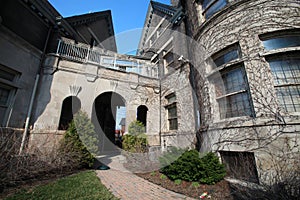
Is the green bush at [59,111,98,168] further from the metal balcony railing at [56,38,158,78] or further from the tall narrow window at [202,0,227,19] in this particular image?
the tall narrow window at [202,0,227,19]

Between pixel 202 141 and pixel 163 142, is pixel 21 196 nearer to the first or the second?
pixel 202 141

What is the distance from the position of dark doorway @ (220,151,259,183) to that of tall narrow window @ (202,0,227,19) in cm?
531

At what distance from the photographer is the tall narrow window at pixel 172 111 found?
875 centimetres

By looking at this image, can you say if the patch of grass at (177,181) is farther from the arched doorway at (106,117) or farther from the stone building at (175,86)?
the arched doorway at (106,117)

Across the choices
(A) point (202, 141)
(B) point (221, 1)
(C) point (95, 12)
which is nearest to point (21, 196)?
(A) point (202, 141)

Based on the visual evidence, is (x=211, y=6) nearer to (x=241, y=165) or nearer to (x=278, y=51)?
(x=278, y=51)

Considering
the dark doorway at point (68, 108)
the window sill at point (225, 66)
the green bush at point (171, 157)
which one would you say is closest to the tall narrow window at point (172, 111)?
the green bush at point (171, 157)

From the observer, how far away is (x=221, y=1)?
5426 millimetres

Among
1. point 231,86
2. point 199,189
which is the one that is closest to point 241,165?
point 199,189

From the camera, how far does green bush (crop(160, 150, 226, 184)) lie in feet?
12.9

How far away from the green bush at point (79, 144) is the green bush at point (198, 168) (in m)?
3.61

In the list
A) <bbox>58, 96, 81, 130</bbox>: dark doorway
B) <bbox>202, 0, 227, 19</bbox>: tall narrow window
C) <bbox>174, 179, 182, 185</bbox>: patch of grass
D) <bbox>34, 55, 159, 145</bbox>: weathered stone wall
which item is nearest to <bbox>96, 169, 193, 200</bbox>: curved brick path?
<bbox>174, 179, 182, 185</bbox>: patch of grass

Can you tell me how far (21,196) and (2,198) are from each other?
0.38 m

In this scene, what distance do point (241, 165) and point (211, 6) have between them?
6.23 m
